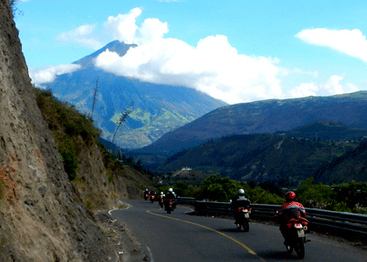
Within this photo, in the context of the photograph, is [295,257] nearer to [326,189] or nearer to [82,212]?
[82,212]

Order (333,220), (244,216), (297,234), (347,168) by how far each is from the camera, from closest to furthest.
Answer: (297,234) → (333,220) → (244,216) → (347,168)

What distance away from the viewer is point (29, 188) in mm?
10859

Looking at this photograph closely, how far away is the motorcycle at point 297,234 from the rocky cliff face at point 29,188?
4.83m

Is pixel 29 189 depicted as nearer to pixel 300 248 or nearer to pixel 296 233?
pixel 296 233

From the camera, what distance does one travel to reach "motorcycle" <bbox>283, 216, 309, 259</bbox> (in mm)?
14289

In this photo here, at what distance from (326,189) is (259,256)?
22.2 metres

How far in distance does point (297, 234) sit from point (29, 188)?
7051mm

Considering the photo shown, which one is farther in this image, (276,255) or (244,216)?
(244,216)

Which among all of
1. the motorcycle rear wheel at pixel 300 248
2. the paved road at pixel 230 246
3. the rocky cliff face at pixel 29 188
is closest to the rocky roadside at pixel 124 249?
the paved road at pixel 230 246

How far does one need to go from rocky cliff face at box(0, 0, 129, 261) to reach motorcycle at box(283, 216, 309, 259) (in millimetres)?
4834

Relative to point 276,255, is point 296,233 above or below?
above

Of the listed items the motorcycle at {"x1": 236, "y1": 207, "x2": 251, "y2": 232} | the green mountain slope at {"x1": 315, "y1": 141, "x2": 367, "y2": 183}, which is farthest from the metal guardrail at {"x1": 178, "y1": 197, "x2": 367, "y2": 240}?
the green mountain slope at {"x1": 315, "y1": 141, "x2": 367, "y2": 183}

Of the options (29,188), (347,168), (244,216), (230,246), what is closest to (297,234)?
(230,246)

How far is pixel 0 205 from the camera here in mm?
9227
